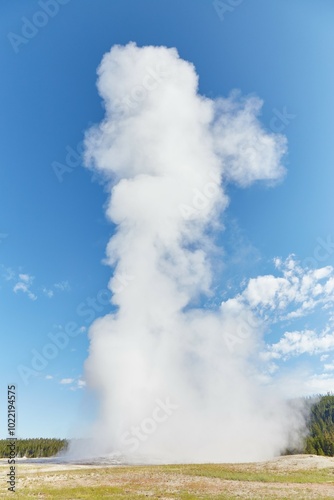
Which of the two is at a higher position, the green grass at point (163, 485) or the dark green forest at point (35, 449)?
the green grass at point (163, 485)

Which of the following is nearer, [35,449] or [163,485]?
[163,485]

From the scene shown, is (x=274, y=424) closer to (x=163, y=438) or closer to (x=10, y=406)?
(x=163, y=438)

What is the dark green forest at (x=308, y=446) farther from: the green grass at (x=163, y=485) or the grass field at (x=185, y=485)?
the green grass at (x=163, y=485)

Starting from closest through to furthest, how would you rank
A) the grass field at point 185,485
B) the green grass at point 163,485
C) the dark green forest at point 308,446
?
1. the green grass at point 163,485
2. the grass field at point 185,485
3. the dark green forest at point 308,446

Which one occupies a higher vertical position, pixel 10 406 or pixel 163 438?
pixel 10 406

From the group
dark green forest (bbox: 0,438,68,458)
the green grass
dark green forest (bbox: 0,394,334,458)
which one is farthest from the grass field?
dark green forest (bbox: 0,438,68,458)

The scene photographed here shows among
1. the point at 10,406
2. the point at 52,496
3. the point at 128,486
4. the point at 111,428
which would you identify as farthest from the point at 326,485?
the point at 111,428

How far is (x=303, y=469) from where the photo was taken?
67.2m

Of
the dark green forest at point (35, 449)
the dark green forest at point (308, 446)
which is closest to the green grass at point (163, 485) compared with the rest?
the dark green forest at point (308, 446)

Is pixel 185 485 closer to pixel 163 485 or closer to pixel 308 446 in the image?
pixel 163 485

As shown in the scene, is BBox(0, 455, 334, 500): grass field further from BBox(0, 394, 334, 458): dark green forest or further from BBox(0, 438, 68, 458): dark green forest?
BBox(0, 438, 68, 458): dark green forest

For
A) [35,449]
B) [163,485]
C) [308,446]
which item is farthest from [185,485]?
[35,449]

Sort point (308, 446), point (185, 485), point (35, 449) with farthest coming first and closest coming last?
point (35, 449) → point (308, 446) → point (185, 485)

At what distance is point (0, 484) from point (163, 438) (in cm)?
8588
